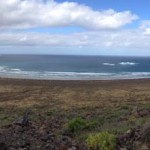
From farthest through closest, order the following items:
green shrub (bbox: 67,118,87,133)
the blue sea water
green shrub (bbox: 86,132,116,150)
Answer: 1. the blue sea water
2. green shrub (bbox: 67,118,87,133)
3. green shrub (bbox: 86,132,116,150)

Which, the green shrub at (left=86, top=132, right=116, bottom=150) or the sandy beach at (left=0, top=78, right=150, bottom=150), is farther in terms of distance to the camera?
the sandy beach at (left=0, top=78, right=150, bottom=150)

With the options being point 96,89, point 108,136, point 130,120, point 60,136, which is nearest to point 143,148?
point 108,136

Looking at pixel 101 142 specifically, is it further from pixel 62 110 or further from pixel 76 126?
pixel 62 110

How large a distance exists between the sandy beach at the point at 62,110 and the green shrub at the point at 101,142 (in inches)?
17.5

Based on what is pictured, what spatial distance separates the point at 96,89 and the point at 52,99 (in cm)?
973

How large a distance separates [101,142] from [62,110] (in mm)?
14681

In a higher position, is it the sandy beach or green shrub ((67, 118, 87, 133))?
green shrub ((67, 118, 87, 133))

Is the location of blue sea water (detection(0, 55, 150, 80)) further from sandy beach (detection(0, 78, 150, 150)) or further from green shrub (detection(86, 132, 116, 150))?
green shrub (detection(86, 132, 116, 150))

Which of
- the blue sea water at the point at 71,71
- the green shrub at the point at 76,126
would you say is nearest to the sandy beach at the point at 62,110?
the green shrub at the point at 76,126

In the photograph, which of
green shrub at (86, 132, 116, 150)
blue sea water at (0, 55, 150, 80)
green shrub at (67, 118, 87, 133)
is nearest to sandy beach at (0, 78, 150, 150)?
green shrub at (67, 118, 87, 133)

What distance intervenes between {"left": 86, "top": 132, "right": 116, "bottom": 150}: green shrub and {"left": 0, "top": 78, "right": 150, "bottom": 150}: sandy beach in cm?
45

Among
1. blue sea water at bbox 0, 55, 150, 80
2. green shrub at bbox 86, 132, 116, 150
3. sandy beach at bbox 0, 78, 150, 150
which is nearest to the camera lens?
green shrub at bbox 86, 132, 116, 150

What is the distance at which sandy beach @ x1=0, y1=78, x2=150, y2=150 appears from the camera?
14610mm

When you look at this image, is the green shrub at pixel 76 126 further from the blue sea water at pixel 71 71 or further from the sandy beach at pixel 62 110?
the blue sea water at pixel 71 71
